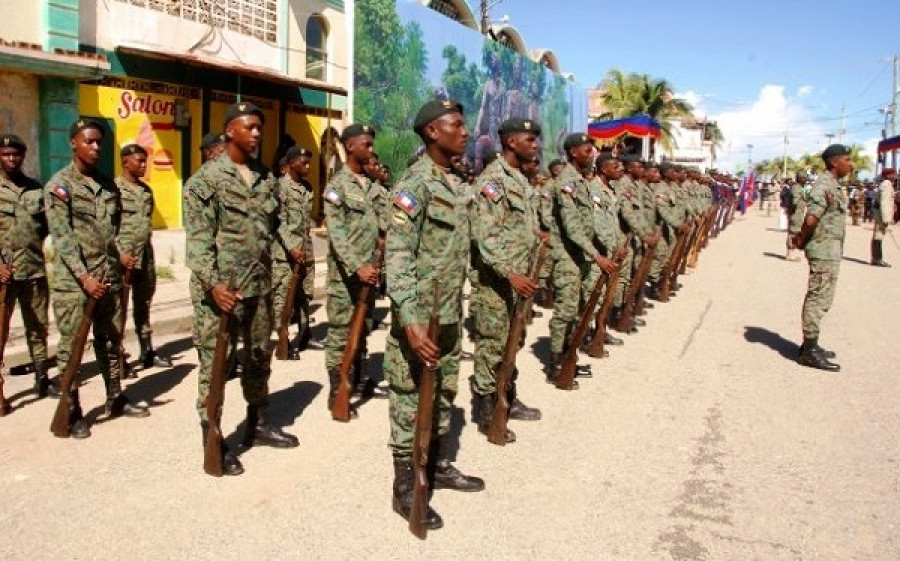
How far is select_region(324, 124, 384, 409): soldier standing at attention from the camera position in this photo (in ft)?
17.2

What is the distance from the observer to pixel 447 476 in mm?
3949

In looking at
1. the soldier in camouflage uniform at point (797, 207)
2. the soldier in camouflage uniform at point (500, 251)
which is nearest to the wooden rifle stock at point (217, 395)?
the soldier in camouflage uniform at point (500, 251)

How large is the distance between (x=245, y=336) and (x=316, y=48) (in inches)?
516

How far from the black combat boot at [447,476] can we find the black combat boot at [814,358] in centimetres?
443

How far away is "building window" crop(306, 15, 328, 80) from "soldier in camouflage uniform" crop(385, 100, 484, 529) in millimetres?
13181

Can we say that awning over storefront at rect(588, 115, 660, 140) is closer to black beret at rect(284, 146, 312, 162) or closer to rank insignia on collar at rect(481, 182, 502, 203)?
black beret at rect(284, 146, 312, 162)

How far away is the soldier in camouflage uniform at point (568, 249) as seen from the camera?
20.3 feet

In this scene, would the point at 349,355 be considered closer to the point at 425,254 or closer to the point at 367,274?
the point at 367,274

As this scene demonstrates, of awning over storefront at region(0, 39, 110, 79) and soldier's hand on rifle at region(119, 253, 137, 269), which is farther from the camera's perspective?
awning over storefront at region(0, 39, 110, 79)

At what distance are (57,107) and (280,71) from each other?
4990 mm

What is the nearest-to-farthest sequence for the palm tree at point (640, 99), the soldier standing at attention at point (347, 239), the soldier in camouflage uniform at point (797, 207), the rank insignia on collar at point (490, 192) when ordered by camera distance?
1. the rank insignia on collar at point (490, 192)
2. the soldier standing at attention at point (347, 239)
3. the soldier in camouflage uniform at point (797, 207)
4. the palm tree at point (640, 99)

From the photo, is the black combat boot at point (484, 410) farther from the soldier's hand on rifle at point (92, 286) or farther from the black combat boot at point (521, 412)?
the soldier's hand on rifle at point (92, 286)

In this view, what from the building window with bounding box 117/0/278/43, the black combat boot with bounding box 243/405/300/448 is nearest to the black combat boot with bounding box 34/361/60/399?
the black combat boot with bounding box 243/405/300/448

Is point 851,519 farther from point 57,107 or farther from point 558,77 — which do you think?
point 558,77
